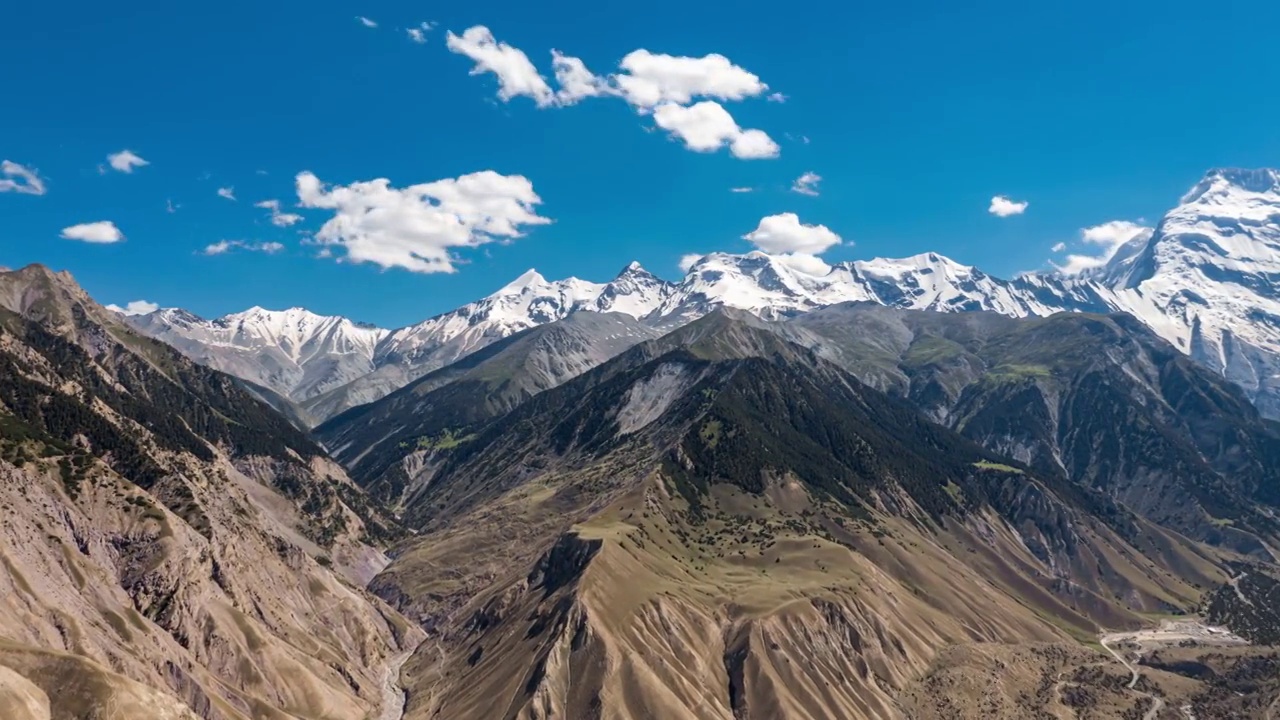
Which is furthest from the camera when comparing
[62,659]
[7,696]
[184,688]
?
[184,688]

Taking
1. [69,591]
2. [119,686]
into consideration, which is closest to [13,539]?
[69,591]

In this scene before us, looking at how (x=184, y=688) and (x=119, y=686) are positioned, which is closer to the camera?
(x=119, y=686)

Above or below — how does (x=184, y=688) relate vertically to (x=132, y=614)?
below

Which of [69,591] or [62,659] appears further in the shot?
[69,591]

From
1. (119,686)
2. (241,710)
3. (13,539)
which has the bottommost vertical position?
(241,710)

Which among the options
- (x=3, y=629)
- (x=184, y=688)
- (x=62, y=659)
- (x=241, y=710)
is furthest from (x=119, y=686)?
(x=241, y=710)

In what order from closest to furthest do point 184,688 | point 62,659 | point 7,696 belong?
1. point 7,696
2. point 62,659
3. point 184,688

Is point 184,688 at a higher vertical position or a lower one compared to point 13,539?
lower

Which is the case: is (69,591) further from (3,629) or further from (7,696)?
(7,696)

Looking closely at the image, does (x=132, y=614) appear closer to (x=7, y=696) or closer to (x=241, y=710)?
(x=241, y=710)
